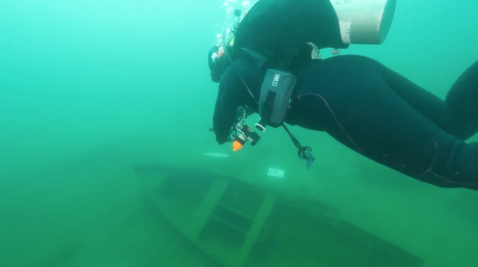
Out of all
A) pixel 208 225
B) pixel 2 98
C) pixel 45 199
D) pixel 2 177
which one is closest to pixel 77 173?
pixel 45 199

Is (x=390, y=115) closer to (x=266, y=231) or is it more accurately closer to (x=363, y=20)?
(x=363, y=20)

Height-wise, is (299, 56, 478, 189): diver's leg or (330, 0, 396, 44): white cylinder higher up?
(330, 0, 396, 44): white cylinder

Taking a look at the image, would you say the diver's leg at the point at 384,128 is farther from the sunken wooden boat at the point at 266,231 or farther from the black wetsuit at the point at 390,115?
the sunken wooden boat at the point at 266,231

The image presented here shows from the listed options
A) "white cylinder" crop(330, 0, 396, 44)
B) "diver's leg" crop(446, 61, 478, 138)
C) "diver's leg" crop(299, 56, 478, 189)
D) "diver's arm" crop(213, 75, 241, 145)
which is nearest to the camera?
"diver's leg" crop(299, 56, 478, 189)

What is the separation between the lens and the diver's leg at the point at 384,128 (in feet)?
5.30

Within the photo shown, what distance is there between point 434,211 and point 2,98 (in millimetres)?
67059

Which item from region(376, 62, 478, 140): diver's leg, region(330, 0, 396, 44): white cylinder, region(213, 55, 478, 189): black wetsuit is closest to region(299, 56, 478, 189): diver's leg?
region(213, 55, 478, 189): black wetsuit

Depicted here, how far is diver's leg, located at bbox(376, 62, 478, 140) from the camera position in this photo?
1986 millimetres

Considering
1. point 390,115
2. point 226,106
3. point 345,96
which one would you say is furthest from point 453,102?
point 226,106

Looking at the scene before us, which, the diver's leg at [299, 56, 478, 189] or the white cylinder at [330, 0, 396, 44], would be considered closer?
the diver's leg at [299, 56, 478, 189]

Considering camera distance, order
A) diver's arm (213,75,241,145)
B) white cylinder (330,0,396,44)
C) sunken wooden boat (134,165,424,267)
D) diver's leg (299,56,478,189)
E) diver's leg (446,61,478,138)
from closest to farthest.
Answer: diver's leg (299,56,478,189), diver's leg (446,61,478,138), white cylinder (330,0,396,44), diver's arm (213,75,241,145), sunken wooden boat (134,165,424,267)

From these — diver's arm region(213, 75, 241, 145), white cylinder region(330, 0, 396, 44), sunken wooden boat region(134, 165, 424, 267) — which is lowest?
sunken wooden boat region(134, 165, 424, 267)

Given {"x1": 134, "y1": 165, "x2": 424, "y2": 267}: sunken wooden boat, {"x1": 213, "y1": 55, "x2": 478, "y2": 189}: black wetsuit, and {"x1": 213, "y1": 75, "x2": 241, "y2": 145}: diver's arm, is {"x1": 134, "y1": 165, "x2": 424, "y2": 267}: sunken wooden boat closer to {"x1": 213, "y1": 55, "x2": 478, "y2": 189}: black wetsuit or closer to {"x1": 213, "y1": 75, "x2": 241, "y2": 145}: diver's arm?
{"x1": 213, "y1": 75, "x2": 241, "y2": 145}: diver's arm

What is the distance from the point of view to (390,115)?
1.71 metres
